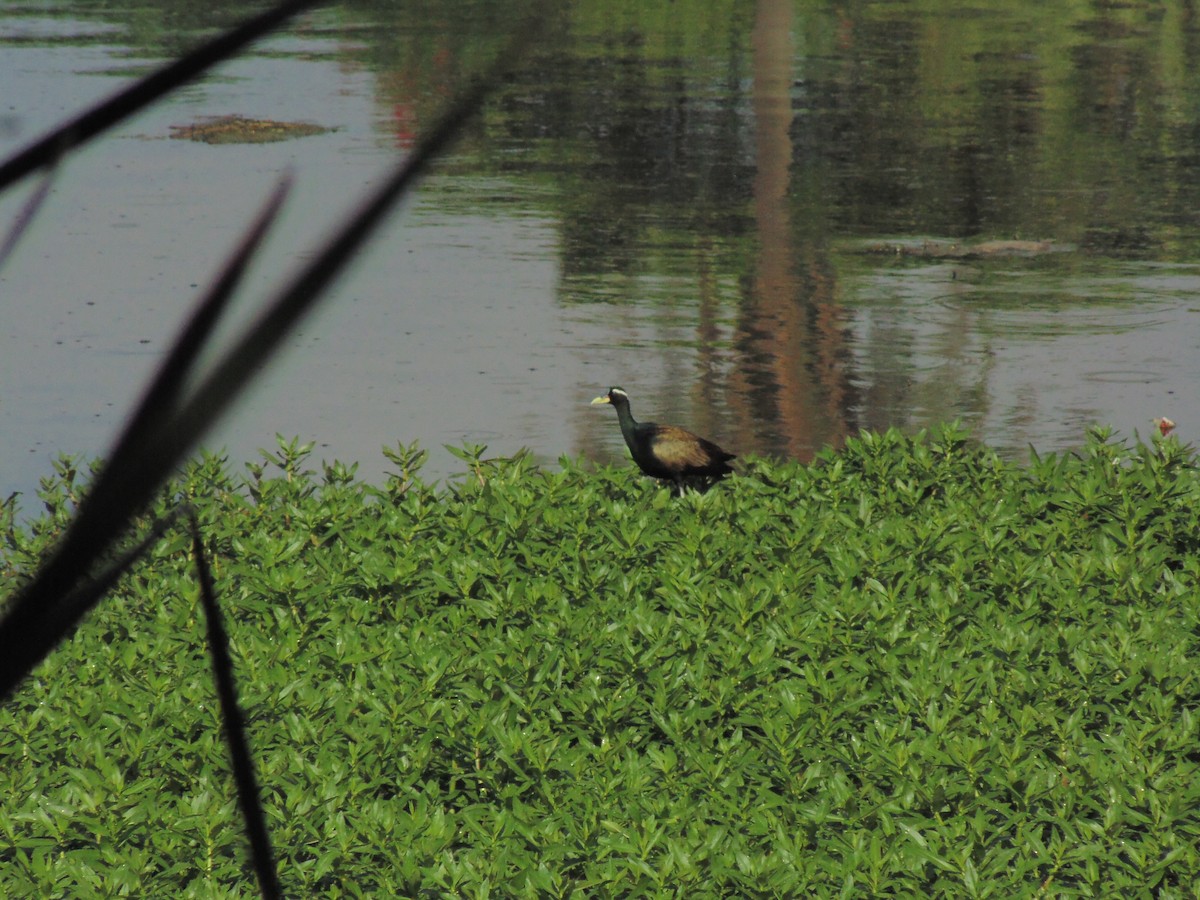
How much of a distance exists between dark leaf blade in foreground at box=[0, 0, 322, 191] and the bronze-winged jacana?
6.41 m

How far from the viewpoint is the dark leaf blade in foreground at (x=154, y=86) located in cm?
64

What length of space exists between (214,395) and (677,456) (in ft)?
22.0

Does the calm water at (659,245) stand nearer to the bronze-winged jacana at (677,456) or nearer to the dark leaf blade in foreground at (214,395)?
the dark leaf blade in foreground at (214,395)

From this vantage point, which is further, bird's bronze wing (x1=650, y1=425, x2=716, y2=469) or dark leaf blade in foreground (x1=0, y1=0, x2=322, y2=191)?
bird's bronze wing (x1=650, y1=425, x2=716, y2=469)

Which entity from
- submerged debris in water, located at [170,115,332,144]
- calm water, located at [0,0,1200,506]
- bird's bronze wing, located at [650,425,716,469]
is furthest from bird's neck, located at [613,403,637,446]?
submerged debris in water, located at [170,115,332,144]

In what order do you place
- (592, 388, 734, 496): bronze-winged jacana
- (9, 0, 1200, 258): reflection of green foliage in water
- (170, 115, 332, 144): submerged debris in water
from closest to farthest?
(592, 388, 734, 496): bronze-winged jacana → (9, 0, 1200, 258): reflection of green foliage in water → (170, 115, 332, 144): submerged debris in water

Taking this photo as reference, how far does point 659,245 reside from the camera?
12.7 metres

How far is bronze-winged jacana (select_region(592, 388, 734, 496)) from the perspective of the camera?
23.6 ft

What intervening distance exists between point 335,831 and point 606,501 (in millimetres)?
2754

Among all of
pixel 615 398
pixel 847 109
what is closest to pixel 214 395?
pixel 615 398

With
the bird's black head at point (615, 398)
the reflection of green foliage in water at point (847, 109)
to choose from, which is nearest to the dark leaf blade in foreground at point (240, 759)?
the bird's black head at point (615, 398)

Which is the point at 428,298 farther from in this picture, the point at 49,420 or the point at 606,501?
the point at 606,501

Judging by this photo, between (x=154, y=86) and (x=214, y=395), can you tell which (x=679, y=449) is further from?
(x=214, y=395)

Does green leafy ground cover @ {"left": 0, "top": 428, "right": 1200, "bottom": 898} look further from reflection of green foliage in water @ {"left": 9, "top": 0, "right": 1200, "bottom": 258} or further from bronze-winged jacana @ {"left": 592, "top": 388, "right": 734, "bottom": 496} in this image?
reflection of green foliage in water @ {"left": 9, "top": 0, "right": 1200, "bottom": 258}
